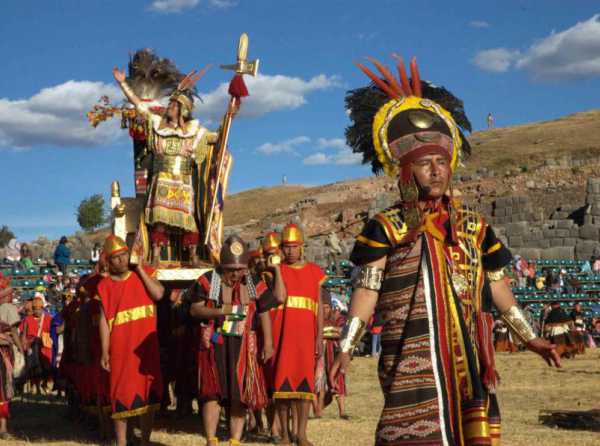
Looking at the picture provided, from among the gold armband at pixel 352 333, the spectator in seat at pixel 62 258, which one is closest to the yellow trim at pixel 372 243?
the gold armband at pixel 352 333

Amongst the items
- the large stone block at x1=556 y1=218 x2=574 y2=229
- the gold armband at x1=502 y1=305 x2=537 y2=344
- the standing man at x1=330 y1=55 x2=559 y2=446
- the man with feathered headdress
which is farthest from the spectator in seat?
the large stone block at x1=556 y1=218 x2=574 y2=229

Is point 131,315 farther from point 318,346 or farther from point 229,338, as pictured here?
point 318,346

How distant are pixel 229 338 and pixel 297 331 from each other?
0.98 meters

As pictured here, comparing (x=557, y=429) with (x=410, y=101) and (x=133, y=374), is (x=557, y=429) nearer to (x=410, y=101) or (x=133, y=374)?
(x=133, y=374)

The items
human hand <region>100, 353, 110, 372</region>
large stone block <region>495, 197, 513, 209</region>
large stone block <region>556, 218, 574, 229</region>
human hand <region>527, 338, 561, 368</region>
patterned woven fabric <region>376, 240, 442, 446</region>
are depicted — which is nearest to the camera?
patterned woven fabric <region>376, 240, 442, 446</region>

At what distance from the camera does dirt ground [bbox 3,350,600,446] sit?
9.30 m

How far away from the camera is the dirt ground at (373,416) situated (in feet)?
30.5

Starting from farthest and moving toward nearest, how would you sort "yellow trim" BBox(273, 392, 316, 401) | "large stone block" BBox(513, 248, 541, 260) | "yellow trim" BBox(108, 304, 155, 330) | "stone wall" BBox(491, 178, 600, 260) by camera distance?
"stone wall" BBox(491, 178, 600, 260)
"large stone block" BBox(513, 248, 541, 260)
"yellow trim" BBox(273, 392, 316, 401)
"yellow trim" BBox(108, 304, 155, 330)

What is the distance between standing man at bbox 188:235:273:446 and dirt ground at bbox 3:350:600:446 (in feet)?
4.39

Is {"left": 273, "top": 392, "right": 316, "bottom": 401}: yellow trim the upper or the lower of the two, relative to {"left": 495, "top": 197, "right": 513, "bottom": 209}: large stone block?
lower

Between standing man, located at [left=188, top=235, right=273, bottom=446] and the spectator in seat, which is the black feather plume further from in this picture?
the spectator in seat

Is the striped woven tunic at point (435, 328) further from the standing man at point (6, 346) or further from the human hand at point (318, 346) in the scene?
the standing man at point (6, 346)

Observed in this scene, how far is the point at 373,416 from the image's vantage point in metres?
11.5

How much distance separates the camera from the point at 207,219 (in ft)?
34.1
